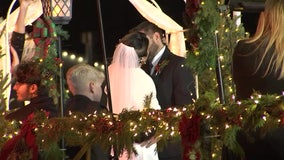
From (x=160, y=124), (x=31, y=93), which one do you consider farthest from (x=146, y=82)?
(x=160, y=124)

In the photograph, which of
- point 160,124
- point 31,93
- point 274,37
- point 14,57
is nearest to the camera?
point 274,37

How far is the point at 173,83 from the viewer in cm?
966

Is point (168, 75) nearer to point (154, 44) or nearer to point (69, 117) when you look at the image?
point (154, 44)

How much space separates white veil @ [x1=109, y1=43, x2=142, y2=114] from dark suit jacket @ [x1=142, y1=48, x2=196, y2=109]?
25.5 inches

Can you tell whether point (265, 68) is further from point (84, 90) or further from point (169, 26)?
point (169, 26)

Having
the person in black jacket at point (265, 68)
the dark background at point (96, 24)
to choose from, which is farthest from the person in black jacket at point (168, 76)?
the dark background at point (96, 24)

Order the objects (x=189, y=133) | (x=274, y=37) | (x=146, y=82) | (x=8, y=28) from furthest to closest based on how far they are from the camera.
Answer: (x=8, y=28), (x=146, y=82), (x=189, y=133), (x=274, y=37)

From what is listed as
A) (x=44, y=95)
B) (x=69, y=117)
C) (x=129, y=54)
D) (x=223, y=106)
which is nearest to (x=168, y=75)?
(x=129, y=54)

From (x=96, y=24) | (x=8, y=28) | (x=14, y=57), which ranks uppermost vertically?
(x=8, y=28)

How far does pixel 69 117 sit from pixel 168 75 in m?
2.21

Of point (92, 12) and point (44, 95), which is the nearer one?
point (44, 95)

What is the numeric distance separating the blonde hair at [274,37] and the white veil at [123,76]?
2868mm

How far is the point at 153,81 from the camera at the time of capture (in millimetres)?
9719

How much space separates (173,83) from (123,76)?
32.5 inches
